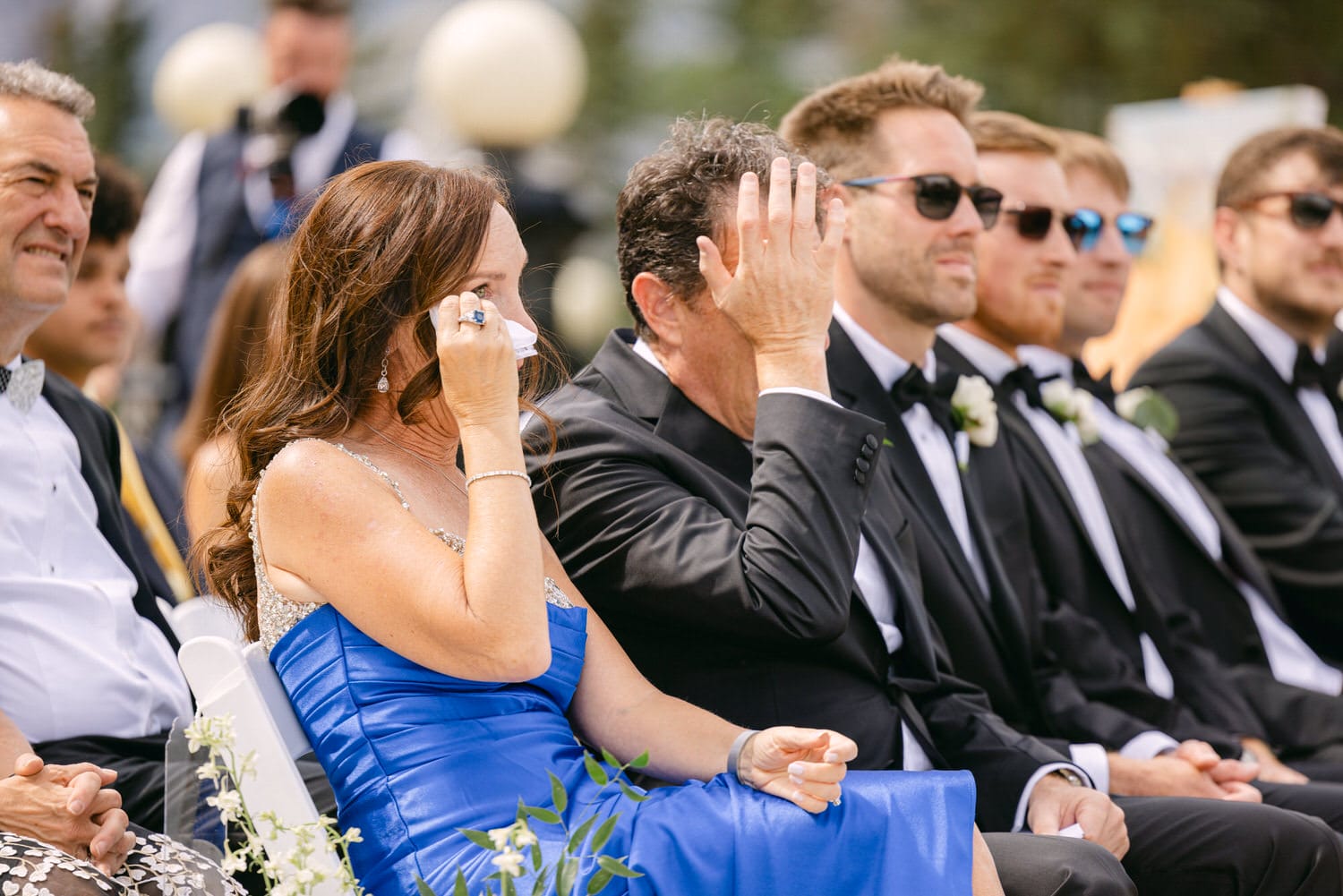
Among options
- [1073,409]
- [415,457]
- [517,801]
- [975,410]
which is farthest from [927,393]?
[517,801]

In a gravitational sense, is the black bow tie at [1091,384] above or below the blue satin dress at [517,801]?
above

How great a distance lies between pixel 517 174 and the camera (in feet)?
33.9

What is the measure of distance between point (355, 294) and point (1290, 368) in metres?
4.30

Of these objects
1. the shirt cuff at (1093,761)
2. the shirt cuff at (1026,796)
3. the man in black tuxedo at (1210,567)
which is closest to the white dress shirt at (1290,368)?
the man in black tuxedo at (1210,567)

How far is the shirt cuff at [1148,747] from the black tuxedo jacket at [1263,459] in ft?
5.61

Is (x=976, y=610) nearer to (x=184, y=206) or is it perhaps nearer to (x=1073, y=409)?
(x=1073, y=409)

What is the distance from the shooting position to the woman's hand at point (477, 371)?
2.68 m

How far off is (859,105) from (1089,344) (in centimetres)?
442

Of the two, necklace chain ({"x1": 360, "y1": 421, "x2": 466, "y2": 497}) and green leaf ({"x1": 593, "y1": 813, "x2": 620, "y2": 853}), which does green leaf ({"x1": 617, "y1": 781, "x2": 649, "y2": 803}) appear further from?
necklace chain ({"x1": 360, "y1": 421, "x2": 466, "y2": 497})

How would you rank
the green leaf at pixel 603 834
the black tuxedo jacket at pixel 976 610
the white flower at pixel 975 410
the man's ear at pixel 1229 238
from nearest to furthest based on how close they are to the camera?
the green leaf at pixel 603 834 → the black tuxedo jacket at pixel 976 610 → the white flower at pixel 975 410 → the man's ear at pixel 1229 238

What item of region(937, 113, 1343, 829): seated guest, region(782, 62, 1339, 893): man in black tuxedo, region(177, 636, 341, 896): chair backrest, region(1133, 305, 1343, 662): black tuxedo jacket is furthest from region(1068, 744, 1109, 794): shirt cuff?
region(1133, 305, 1343, 662): black tuxedo jacket

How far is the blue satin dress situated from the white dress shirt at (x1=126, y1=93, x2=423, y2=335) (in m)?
4.79

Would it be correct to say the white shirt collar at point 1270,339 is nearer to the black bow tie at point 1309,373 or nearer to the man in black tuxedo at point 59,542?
the black bow tie at point 1309,373

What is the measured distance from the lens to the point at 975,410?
4.51 meters
